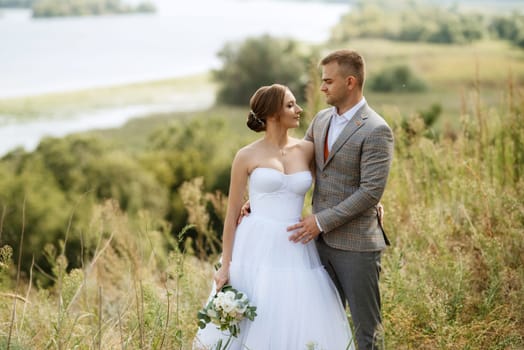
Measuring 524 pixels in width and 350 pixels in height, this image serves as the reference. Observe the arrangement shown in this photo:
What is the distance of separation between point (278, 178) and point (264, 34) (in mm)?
42685

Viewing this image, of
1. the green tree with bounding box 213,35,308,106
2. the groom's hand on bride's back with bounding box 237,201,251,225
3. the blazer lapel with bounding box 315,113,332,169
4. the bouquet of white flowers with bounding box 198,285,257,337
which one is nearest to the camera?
the bouquet of white flowers with bounding box 198,285,257,337

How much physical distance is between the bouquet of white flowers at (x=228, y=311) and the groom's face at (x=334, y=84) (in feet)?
3.54

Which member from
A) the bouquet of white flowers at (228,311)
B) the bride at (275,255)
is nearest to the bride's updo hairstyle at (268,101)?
the bride at (275,255)

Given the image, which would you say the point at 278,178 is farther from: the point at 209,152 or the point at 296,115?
the point at 209,152

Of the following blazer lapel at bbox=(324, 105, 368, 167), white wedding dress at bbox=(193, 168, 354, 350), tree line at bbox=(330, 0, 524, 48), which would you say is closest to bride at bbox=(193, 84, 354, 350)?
white wedding dress at bbox=(193, 168, 354, 350)

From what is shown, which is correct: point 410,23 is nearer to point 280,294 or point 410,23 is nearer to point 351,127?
point 351,127

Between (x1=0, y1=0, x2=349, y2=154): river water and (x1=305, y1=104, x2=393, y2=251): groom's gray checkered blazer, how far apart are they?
99.4 feet

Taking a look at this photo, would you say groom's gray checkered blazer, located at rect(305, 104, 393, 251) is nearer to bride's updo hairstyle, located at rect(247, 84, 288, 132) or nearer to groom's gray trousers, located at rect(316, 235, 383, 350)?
groom's gray trousers, located at rect(316, 235, 383, 350)

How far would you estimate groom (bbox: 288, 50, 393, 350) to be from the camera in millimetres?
2879

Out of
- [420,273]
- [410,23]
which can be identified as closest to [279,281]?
[420,273]

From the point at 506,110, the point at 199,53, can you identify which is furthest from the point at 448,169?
the point at 199,53

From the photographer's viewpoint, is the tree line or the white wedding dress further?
the tree line

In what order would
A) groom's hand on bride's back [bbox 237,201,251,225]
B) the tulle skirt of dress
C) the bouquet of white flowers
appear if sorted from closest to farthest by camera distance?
the bouquet of white flowers → the tulle skirt of dress → groom's hand on bride's back [bbox 237,201,251,225]

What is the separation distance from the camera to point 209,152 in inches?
1017
